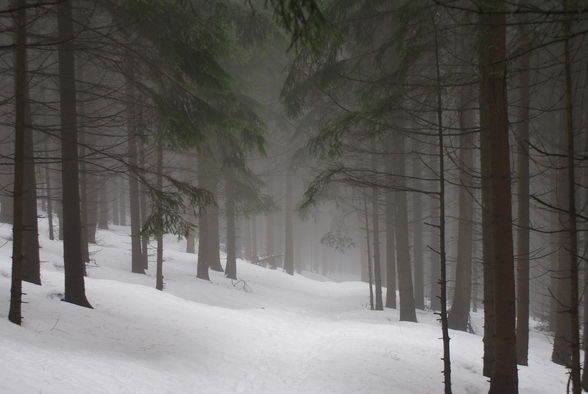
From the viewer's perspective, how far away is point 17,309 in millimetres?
6684

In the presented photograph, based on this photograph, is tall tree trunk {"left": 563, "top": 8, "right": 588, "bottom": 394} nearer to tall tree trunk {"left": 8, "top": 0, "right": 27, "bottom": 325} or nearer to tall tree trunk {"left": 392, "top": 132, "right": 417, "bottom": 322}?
tall tree trunk {"left": 8, "top": 0, "right": 27, "bottom": 325}

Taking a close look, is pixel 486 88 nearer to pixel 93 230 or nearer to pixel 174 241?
pixel 93 230

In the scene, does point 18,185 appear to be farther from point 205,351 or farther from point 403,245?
point 403,245

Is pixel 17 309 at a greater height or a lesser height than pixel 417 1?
lesser

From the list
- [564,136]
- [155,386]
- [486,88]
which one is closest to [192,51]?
[486,88]

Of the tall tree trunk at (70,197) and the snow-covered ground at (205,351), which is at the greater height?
the tall tree trunk at (70,197)

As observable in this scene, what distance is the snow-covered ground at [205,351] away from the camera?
19.7 ft

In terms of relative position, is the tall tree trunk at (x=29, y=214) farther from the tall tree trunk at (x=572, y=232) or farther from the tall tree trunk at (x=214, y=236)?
the tall tree trunk at (x=214, y=236)

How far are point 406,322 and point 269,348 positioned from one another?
562cm

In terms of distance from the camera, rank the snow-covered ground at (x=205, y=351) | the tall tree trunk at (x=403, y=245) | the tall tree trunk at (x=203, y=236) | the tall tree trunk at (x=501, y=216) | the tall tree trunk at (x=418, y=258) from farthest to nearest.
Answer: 1. the tall tree trunk at (x=418, y=258)
2. the tall tree trunk at (x=203, y=236)
3. the tall tree trunk at (x=403, y=245)
4. the tall tree trunk at (x=501, y=216)
5. the snow-covered ground at (x=205, y=351)

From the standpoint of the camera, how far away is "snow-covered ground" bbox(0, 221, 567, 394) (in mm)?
6000

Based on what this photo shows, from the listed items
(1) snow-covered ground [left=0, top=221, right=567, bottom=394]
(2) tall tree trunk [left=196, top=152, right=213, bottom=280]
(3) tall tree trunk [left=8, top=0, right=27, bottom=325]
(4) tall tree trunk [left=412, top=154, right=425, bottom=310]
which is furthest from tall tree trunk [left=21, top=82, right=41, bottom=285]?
(4) tall tree trunk [left=412, top=154, right=425, bottom=310]

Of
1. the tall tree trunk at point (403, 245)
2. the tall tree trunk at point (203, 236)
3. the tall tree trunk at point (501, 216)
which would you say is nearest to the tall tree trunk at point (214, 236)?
the tall tree trunk at point (203, 236)

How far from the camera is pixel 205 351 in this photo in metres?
8.65
